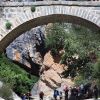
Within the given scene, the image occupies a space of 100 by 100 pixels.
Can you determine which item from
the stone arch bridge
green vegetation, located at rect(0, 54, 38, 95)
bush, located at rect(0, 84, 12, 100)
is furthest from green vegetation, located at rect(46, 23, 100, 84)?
bush, located at rect(0, 84, 12, 100)

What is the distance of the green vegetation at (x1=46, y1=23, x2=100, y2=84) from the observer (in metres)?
30.1

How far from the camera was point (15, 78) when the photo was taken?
28484mm

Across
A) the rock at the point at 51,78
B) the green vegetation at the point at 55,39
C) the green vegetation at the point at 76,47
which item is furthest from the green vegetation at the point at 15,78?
the green vegetation at the point at 76,47

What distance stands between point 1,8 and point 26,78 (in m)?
9.24

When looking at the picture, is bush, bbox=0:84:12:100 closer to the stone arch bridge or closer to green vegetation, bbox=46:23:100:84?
the stone arch bridge

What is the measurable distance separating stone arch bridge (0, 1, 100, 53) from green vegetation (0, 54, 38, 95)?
9.28 ft

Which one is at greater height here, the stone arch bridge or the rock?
the stone arch bridge

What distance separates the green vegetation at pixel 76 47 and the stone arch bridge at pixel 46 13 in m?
5.34

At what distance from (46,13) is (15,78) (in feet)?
21.0

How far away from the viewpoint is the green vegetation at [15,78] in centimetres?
2656

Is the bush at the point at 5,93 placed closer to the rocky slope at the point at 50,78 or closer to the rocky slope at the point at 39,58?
the rocky slope at the point at 50,78

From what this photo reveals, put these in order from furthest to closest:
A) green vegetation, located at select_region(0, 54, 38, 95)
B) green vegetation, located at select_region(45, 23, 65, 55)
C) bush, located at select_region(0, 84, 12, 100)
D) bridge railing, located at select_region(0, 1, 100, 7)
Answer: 1. green vegetation, located at select_region(45, 23, 65, 55)
2. green vegetation, located at select_region(0, 54, 38, 95)
3. bridge railing, located at select_region(0, 1, 100, 7)
4. bush, located at select_region(0, 84, 12, 100)

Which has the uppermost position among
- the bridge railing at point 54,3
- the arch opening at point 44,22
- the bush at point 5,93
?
the bridge railing at point 54,3

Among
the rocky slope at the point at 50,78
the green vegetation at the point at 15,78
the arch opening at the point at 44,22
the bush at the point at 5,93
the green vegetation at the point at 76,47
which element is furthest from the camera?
the rocky slope at the point at 50,78
